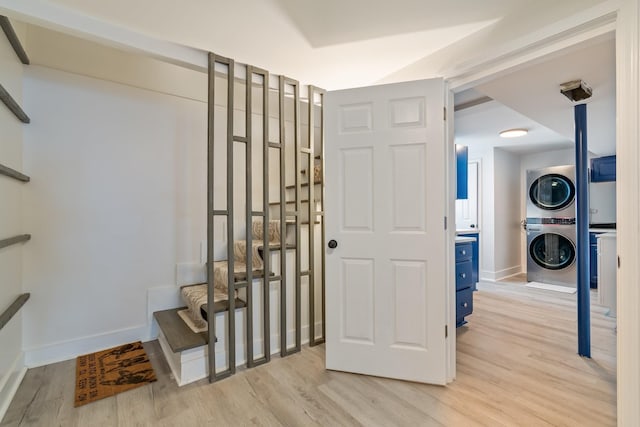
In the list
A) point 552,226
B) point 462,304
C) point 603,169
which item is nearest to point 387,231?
point 462,304

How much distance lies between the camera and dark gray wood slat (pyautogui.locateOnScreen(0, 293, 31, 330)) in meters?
1.64

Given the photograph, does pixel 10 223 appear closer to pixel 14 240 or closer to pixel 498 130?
pixel 14 240

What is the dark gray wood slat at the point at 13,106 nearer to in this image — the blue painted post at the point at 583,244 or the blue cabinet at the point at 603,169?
the blue painted post at the point at 583,244

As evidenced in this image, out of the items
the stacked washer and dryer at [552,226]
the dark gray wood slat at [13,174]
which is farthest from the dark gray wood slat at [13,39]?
the stacked washer and dryer at [552,226]

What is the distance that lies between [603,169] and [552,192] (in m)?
0.84

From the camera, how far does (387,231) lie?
2.05 meters

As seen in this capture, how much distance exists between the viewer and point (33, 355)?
2.14 meters

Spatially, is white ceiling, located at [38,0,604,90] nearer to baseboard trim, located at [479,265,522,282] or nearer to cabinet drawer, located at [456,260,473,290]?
cabinet drawer, located at [456,260,473,290]

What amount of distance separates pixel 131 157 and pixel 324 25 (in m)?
1.94

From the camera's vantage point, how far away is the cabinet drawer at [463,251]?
2883 millimetres

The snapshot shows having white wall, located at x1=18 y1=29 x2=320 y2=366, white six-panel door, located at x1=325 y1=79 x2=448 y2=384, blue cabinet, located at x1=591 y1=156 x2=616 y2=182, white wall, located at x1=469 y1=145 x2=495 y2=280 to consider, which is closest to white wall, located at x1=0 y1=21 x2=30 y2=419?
white wall, located at x1=18 y1=29 x2=320 y2=366

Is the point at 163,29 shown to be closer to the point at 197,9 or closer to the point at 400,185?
the point at 197,9

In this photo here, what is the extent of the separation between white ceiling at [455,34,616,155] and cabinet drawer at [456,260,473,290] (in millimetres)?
1539

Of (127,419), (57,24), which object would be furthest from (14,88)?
(127,419)
